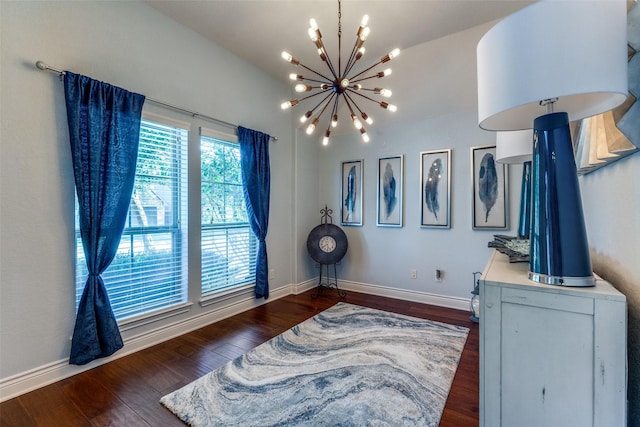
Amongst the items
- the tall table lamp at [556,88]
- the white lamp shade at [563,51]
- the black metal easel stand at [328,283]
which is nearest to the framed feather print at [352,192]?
the black metal easel stand at [328,283]

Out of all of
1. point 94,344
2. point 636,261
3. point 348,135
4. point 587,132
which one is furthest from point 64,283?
point 348,135

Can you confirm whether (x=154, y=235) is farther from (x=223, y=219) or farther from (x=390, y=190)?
(x=390, y=190)

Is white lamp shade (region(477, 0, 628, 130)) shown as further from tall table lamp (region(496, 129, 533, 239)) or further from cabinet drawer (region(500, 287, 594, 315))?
tall table lamp (region(496, 129, 533, 239))

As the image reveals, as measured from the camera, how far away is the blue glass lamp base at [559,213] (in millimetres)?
957

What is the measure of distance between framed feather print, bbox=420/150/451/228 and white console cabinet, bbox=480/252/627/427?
2732mm

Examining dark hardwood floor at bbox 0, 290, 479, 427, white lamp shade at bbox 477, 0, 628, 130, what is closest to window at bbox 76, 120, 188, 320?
dark hardwood floor at bbox 0, 290, 479, 427

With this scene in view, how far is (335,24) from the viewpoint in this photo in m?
2.74

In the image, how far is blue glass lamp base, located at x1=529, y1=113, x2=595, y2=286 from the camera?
957 mm

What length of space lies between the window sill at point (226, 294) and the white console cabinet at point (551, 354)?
279 cm

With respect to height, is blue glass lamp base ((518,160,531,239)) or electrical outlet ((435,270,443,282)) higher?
blue glass lamp base ((518,160,531,239))

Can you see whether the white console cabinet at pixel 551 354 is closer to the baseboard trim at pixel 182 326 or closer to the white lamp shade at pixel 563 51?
the white lamp shade at pixel 563 51

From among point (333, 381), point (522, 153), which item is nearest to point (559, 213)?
point (522, 153)

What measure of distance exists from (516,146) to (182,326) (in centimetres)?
334

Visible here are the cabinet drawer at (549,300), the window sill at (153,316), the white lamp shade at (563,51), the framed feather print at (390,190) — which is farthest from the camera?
the framed feather print at (390,190)
